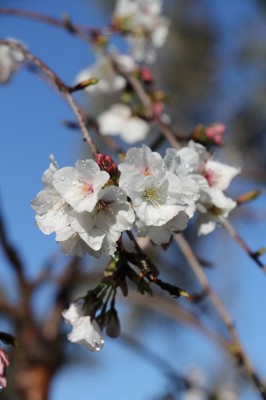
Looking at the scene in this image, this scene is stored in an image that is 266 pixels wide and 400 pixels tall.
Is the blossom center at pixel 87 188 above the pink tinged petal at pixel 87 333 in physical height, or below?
above

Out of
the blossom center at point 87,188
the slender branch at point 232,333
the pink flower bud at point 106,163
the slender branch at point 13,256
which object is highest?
the slender branch at point 13,256

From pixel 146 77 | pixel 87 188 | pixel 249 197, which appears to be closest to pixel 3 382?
pixel 87 188

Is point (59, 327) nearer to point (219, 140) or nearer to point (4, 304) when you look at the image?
point (4, 304)

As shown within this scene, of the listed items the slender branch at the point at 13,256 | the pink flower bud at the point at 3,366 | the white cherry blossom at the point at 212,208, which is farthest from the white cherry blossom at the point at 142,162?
the slender branch at the point at 13,256

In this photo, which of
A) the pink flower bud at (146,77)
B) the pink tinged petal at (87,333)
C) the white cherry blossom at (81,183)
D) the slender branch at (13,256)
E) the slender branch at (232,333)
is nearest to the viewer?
the white cherry blossom at (81,183)

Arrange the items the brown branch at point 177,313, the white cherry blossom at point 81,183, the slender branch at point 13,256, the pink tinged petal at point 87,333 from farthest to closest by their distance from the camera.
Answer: the slender branch at point 13,256
the brown branch at point 177,313
the pink tinged petal at point 87,333
the white cherry blossom at point 81,183

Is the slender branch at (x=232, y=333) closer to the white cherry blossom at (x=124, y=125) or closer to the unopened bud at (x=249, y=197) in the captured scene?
the unopened bud at (x=249, y=197)

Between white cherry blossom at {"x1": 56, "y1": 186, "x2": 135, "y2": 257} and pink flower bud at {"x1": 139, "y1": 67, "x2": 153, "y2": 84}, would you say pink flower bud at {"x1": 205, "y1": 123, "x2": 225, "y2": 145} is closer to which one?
white cherry blossom at {"x1": 56, "y1": 186, "x2": 135, "y2": 257}
